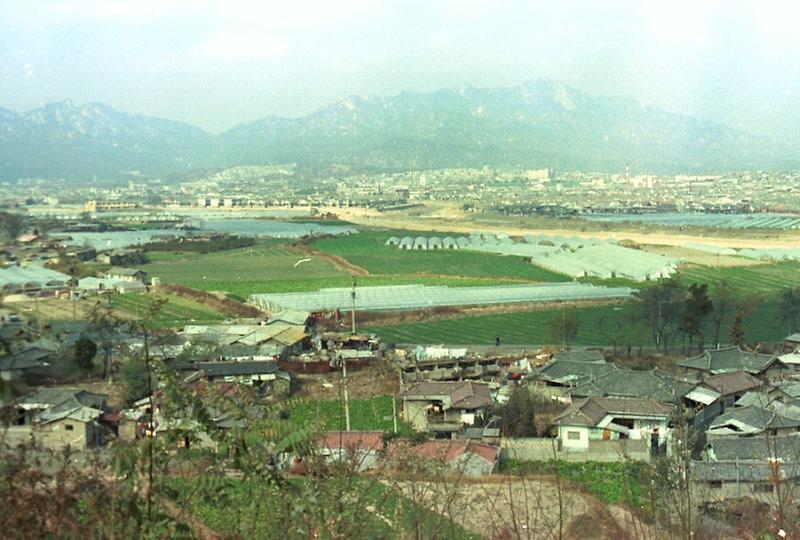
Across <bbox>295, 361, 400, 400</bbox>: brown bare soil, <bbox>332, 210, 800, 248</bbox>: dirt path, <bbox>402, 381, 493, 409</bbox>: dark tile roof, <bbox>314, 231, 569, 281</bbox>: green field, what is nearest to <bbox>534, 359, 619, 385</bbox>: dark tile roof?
<bbox>402, 381, 493, 409</bbox>: dark tile roof

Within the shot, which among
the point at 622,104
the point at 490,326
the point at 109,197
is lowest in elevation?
the point at 490,326

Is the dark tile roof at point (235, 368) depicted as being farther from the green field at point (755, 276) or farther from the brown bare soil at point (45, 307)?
the green field at point (755, 276)

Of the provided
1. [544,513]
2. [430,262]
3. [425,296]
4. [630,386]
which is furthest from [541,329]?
[544,513]

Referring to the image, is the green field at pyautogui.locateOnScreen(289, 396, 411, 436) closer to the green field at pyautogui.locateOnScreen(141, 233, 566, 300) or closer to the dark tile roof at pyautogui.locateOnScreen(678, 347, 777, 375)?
the dark tile roof at pyautogui.locateOnScreen(678, 347, 777, 375)

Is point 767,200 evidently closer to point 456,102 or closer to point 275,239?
point 275,239

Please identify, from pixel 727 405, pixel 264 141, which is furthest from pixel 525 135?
pixel 727 405

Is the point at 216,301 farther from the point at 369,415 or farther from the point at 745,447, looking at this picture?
the point at 745,447
